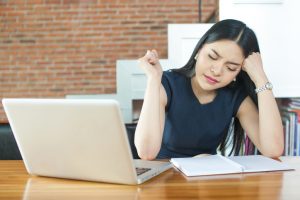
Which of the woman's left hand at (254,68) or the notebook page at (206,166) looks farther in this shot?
the woman's left hand at (254,68)

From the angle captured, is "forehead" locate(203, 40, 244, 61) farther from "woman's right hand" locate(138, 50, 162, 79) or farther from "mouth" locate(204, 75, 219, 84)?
"woman's right hand" locate(138, 50, 162, 79)

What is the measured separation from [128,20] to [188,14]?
0.67 m

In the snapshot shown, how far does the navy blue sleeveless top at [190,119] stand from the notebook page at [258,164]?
1.18 ft

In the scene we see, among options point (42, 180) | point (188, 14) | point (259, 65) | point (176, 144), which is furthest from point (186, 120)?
point (188, 14)

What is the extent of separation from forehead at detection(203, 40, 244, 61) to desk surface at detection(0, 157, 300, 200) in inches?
19.9

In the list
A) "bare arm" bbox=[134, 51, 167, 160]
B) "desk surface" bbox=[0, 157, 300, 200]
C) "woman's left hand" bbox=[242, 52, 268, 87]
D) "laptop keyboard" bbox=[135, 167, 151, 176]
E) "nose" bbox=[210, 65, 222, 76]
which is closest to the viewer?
"desk surface" bbox=[0, 157, 300, 200]

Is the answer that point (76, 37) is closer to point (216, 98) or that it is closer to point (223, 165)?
point (216, 98)

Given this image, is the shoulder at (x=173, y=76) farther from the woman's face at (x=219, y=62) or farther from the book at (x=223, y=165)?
the book at (x=223, y=165)

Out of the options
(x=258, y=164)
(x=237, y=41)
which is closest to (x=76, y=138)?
(x=258, y=164)

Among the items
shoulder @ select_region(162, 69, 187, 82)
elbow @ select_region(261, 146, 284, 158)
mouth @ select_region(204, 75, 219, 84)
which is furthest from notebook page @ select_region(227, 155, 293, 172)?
shoulder @ select_region(162, 69, 187, 82)

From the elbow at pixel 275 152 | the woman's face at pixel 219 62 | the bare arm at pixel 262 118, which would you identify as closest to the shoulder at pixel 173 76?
the woman's face at pixel 219 62

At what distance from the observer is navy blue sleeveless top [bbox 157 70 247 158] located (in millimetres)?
1529

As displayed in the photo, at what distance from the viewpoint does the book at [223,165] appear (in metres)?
0.99

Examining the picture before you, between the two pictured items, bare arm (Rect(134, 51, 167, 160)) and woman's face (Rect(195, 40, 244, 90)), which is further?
woman's face (Rect(195, 40, 244, 90))
